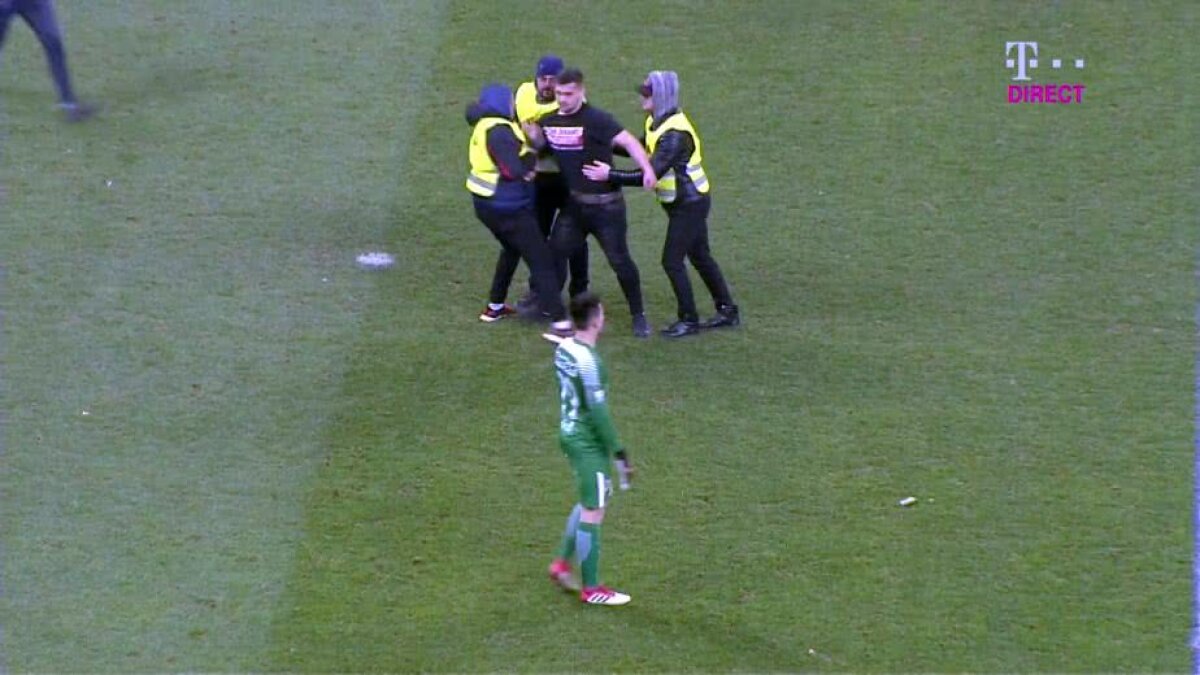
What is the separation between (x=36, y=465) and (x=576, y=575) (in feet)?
10.7

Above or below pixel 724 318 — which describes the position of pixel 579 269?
above

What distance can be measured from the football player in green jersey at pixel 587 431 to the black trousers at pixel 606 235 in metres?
2.78

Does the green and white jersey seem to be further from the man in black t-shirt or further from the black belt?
the black belt

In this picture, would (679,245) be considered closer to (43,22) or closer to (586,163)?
(586,163)

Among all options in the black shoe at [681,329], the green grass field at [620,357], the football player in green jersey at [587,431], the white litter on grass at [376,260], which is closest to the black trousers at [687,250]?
the black shoe at [681,329]

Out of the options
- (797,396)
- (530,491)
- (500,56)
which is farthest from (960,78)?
(530,491)

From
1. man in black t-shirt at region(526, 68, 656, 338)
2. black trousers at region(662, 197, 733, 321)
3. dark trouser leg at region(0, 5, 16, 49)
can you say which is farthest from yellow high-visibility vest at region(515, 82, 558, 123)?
dark trouser leg at region(0, 5, 16, 49)

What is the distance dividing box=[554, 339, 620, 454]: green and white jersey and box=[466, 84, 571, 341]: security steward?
2.86 m

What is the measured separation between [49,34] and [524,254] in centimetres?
459

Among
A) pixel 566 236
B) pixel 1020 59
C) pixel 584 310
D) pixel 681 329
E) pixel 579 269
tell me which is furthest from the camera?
pixel 1020 59

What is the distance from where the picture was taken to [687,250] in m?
11.7

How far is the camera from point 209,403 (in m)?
11.0

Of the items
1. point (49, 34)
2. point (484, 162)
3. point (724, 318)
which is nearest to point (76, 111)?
point (49, 34)

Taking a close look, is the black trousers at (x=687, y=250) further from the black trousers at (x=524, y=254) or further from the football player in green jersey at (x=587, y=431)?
the football player in green jersey at (x=587, y=431)
